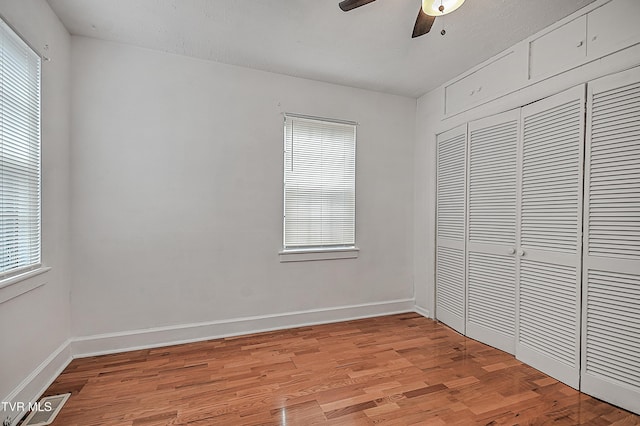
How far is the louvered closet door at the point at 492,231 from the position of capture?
2855 mm

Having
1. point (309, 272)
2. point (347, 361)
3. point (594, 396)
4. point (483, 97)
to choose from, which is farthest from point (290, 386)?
point (483, 97)

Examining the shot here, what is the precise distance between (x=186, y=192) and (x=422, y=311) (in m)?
3.20

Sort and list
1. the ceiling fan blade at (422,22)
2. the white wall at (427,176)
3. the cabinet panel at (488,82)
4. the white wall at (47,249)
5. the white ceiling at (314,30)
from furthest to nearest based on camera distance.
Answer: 1. the white wall at (427,176)
2. the cabinet panel at (488,82)
3. the white ceiling at (314,30)
4. the ceiling fan blade at (422,22)
5. the white wall at (47,249)

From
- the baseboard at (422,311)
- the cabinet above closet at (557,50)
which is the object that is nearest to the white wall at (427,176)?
the baseboard at (422,311)

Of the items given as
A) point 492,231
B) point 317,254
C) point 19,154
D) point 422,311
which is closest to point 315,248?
point 317,254

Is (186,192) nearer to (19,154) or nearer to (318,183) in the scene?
(19,154)

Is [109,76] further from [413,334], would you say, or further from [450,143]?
[413,334]

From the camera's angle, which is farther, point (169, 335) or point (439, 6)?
point (169, 335)

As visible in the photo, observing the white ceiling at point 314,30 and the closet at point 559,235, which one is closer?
the closet at point 559,235

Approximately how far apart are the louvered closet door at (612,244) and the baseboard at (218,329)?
83.0 inches

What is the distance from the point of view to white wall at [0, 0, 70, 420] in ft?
6.20

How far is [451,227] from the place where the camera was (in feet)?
11.6

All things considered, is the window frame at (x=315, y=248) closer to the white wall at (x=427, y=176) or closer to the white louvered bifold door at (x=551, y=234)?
the white wall at (x=427, y=176)

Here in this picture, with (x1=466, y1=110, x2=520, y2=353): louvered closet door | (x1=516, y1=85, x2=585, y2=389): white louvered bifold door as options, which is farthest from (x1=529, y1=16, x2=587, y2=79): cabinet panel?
(x1=466, y1=110, x2=520, y2=353): louvered closet door
